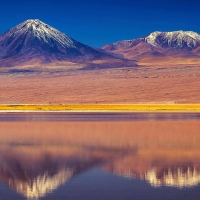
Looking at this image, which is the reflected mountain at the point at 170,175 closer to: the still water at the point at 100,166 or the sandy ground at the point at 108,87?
the still water at the point at 100,166

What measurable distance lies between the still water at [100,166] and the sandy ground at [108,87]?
190 feet

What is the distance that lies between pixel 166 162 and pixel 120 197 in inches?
202

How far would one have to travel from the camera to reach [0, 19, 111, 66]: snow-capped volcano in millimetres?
155750

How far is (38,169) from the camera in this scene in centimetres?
1524

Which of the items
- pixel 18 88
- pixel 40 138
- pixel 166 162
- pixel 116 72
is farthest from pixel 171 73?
pixel 166 162

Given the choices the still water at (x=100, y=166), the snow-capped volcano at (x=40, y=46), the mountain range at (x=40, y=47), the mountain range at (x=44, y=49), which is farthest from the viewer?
the snow-capped volcano at (x=40, y=46)

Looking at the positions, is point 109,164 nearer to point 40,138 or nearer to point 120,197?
point 120,197

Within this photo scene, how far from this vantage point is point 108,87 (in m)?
91.9

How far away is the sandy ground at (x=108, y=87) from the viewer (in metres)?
84.1

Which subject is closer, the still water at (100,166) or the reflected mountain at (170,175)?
the still water at (100,166)

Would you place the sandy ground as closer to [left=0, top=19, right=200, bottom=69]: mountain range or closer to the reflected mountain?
[left=0, top=19, right=200, bottom=69]: mountain range

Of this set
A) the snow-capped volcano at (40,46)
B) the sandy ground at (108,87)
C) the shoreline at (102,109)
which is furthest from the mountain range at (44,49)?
the shoreline at (102,109)

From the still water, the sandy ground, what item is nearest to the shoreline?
the sandy ground

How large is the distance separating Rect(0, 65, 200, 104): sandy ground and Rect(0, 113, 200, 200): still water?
190ft
